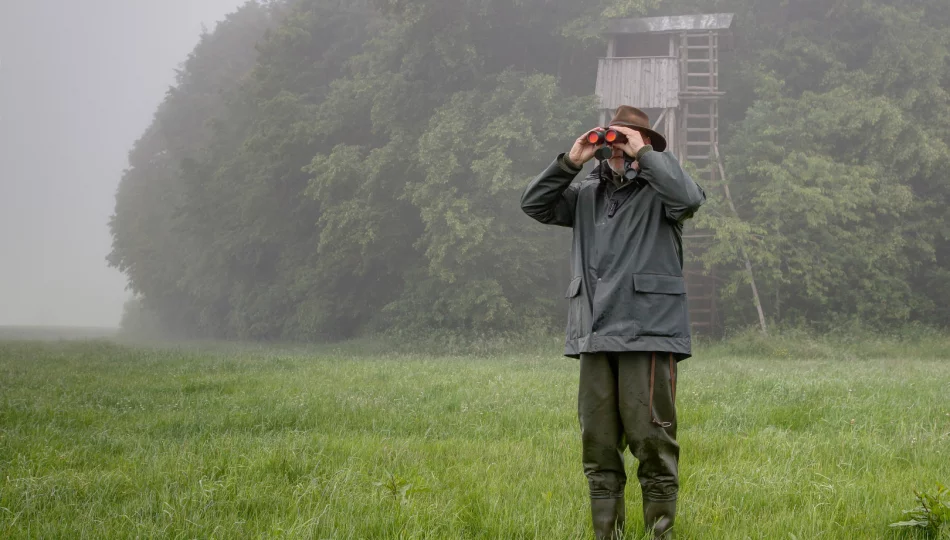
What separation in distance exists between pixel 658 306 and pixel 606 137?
39.2 inches

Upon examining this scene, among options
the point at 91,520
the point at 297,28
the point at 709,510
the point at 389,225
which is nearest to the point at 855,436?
the point at 709,510

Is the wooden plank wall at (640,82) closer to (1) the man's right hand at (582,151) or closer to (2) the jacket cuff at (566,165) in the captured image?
(2) the jacket cuff at (566,165)

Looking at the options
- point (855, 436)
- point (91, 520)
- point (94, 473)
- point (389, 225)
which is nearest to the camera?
point (91, 520)

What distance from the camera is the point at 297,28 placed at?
100ft

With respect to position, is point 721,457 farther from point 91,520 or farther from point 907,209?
point 907,209

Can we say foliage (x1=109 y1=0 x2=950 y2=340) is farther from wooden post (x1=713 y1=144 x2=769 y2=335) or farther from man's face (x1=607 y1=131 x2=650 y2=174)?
man's face (x1=607 y1=131 x2=650 y2=174)

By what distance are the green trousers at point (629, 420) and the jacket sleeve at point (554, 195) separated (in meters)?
0.97

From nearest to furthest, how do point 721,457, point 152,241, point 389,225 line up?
point 721,457
point 389,225
point 152,241

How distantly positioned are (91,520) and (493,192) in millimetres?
19479

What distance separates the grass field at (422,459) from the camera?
4.10 metres

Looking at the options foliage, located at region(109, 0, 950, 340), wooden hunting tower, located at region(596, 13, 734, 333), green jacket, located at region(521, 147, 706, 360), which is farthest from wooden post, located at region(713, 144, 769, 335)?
green jacket, located at region(521, 147, 706, 360)

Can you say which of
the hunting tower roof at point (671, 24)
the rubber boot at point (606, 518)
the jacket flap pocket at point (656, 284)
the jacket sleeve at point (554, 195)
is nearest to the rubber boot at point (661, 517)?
the rubber boot at point (606, 518)

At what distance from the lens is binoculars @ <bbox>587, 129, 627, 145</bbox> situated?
12.5ft

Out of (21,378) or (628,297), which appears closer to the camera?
(628,297)
